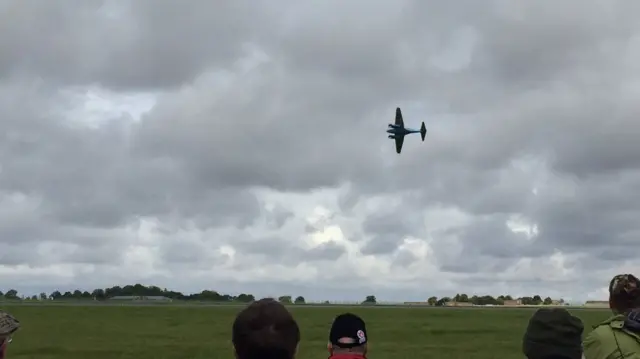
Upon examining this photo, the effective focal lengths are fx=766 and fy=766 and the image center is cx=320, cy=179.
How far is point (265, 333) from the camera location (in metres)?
4.38

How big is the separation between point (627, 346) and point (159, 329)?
4867 centimetres

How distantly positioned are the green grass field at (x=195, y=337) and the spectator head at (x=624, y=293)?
2829 cm

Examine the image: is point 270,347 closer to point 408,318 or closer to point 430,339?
point 430,339

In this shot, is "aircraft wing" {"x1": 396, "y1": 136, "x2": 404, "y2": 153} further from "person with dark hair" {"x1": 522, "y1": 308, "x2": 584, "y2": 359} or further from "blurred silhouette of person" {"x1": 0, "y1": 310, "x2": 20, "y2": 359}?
"blurred silhouette of person" {"x1": 0, "y1": 310, "x2": 20, "y2": 359}

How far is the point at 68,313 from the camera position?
223 feet

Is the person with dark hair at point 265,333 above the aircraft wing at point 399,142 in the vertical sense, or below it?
below

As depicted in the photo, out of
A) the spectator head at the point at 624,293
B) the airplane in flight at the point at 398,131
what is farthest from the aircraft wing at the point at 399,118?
the spectator head at the point at 624,293

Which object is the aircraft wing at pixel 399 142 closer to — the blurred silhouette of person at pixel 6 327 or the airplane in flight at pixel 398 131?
the airplane in flight at pixel 398 131

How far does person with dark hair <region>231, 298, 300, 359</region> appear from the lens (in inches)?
171

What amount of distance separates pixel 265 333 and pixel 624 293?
12.9ft

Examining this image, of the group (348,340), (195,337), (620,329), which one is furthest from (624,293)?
(195,337)

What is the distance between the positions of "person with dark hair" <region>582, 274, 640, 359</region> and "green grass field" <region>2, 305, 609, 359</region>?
28317 mm

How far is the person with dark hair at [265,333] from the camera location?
4344 mm

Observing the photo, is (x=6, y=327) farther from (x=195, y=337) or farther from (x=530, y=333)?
(x=195, y=337)
